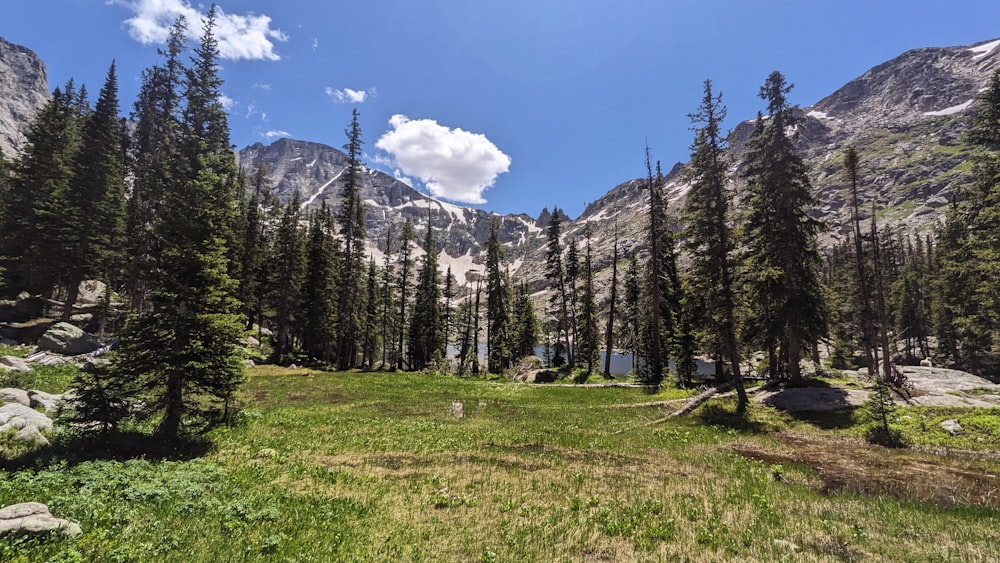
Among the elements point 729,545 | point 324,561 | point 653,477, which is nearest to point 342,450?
point 324,561

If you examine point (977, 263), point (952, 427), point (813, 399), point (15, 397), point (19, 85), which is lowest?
point (952, 427)

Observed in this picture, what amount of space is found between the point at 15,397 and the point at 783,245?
38041mm

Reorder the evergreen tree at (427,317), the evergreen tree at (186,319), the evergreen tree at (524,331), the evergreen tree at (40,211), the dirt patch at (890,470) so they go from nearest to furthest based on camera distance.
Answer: the dirt patch at (890,470) < the evergreen tree at (186,319) < the evergreen tree at (40,211) < the evergreen tree at (427,317) < the evergreen tree at (524,331)

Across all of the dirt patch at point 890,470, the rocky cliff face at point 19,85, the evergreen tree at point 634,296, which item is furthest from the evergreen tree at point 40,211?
the rocky cliff face at point 19,85

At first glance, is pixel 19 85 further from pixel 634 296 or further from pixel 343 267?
pixel 634 296

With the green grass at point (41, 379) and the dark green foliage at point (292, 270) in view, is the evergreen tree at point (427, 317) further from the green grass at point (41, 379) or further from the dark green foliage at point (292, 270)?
the green grass at point (41, 379)

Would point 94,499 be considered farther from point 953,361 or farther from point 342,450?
point 953,361

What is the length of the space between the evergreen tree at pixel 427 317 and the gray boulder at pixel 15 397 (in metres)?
44.1

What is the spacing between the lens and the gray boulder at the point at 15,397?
14.6 m

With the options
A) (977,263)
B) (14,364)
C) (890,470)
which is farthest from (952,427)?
(14,364)

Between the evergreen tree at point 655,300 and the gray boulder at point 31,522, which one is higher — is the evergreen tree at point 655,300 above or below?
above

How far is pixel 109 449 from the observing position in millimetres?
11727

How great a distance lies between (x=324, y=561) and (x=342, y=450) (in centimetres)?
848

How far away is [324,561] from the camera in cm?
670
